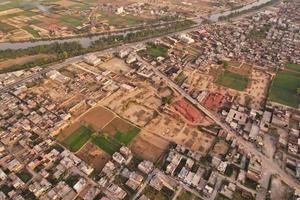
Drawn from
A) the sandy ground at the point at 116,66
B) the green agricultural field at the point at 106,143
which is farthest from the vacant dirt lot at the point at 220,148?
the sandy ground at the point at 116,66

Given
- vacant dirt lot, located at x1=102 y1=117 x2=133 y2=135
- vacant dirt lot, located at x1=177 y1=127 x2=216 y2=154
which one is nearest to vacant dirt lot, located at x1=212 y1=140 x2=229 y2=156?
vacant dirt lot, located at x1=177 y1=127 x2=216 y2=154

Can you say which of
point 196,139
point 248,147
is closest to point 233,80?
point 248,147

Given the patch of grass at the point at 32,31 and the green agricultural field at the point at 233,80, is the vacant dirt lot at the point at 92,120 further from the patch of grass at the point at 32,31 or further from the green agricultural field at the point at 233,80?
the patch of grass at the point at 32,31

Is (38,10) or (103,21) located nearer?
(103,21)

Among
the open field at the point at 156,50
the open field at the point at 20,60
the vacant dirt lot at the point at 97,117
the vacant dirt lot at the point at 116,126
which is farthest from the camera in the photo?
the open field at the point at 156,50

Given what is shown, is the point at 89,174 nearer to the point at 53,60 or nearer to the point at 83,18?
the point at 53,60

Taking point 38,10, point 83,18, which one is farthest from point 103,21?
point 38,10
